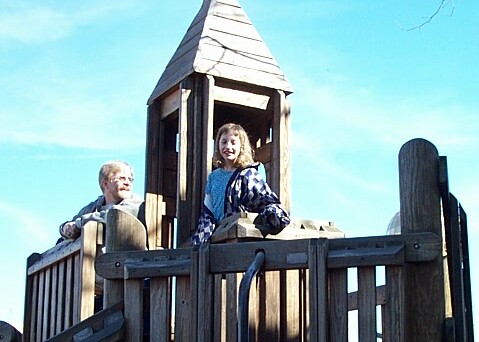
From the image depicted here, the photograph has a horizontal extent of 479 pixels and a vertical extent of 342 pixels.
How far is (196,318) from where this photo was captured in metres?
5.65

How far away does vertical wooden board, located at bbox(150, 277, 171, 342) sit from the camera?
5.79 meters

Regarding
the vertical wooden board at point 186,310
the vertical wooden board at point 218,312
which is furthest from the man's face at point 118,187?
the vertical wooden board at point 218,312

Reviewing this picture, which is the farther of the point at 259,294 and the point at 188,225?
the point at 188,225

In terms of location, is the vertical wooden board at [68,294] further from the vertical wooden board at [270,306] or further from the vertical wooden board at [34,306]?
the vertical wooden board at [270,306]

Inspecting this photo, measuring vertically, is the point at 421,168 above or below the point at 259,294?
above

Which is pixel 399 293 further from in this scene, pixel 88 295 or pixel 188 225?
pixel 88 295

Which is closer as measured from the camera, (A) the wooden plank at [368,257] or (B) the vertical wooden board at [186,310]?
(A) the wooden plank at [368,257]

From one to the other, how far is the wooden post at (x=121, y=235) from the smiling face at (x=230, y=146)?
1032mm

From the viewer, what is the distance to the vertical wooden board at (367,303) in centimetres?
533

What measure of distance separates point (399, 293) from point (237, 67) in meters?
2.96

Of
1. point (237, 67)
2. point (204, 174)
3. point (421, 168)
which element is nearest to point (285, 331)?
point (421, 168)

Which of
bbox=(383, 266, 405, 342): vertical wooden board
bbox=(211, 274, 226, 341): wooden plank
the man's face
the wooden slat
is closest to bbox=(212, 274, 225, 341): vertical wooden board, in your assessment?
bbox=(211, 274, 226, 341): wooden plank

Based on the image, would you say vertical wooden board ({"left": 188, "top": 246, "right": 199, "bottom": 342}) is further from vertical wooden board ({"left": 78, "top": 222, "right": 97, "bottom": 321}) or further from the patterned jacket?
vertical wooden board ({"left": 78, "top": 222, "right": 97, "bottom": 321})

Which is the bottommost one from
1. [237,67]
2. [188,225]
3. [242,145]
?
[188,225]
